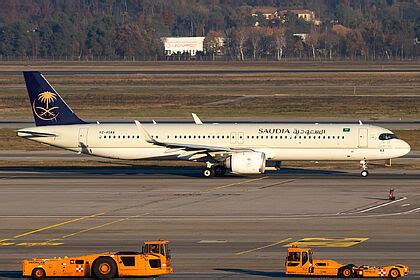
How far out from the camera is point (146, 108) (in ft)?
367

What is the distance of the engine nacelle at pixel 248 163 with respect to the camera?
6088 cm

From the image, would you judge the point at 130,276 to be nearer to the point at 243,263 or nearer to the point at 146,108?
the point at 243,263

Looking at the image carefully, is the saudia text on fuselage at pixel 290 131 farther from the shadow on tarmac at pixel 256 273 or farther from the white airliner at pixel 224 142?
the shadow on tarmac at pixel 256 273

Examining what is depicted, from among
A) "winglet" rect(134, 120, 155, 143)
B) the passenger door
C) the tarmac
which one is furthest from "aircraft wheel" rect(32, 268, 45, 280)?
the passenger door

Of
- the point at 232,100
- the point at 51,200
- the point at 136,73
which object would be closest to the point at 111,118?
the point at 232,100

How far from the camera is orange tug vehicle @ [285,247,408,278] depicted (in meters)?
33.1

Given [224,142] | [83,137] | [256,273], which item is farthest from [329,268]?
[83,137]

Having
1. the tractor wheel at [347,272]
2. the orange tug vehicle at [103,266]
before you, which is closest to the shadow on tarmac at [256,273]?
the tractor wheel at [347,272]

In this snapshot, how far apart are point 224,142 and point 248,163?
307 cm

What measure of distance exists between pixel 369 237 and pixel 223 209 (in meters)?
9.98

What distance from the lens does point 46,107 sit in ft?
215

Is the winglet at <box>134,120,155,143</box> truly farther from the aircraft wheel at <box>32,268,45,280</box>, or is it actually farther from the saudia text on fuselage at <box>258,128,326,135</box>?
the aircraft wheel at <box>32,268,45,280</box>

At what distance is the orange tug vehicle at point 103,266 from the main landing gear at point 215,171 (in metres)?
29.0

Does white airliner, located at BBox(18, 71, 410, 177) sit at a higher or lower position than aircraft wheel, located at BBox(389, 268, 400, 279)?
higher
